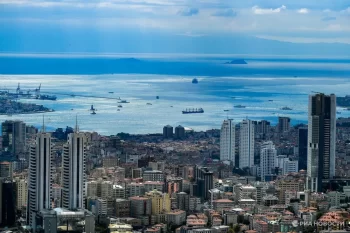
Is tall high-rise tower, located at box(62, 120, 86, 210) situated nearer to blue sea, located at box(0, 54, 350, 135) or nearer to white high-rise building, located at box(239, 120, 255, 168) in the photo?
white high-rise building, located at box(239, 120, 255, 168)

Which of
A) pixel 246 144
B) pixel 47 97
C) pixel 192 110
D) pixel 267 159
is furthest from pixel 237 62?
pixel 267 159

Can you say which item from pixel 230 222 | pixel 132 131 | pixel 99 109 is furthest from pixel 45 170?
pixel 99 109

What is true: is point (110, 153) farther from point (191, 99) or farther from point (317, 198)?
point (191, 99)

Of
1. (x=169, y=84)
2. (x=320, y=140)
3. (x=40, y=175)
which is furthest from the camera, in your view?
(x=169, y=84)

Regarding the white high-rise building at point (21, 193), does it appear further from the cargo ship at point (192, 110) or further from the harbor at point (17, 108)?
the cargo ship at point (192, 110)

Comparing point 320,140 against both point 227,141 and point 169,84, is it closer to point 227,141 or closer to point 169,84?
point 227,141
